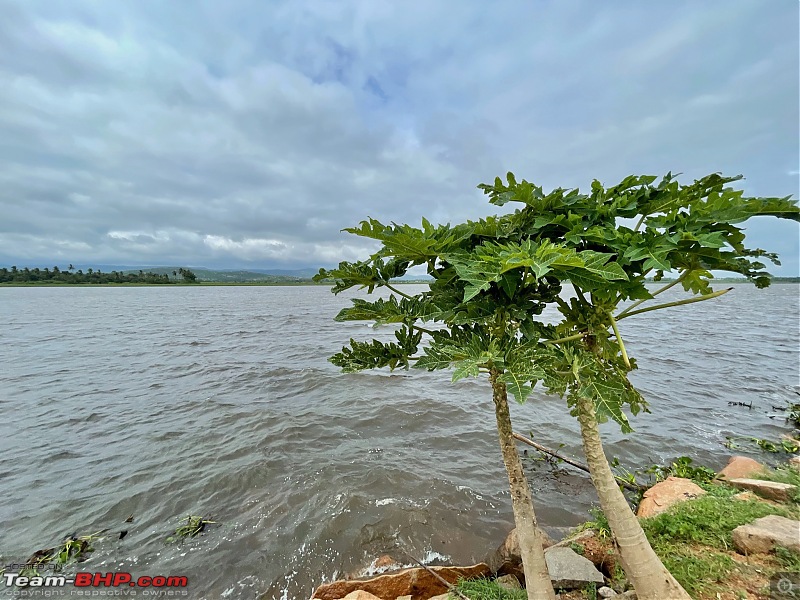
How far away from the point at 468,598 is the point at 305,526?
10.5 ft

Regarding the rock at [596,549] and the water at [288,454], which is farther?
the water at [288,454]

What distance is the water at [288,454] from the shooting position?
517cm

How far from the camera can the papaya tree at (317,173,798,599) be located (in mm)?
1539

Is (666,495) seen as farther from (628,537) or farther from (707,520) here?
(628,537)

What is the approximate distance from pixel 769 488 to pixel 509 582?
346cm

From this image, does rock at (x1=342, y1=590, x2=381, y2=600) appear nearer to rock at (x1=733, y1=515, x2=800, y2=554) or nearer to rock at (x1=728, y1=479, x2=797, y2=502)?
rock at (x1=733, y1=515, x2=800, y2=554)

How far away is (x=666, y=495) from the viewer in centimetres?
454

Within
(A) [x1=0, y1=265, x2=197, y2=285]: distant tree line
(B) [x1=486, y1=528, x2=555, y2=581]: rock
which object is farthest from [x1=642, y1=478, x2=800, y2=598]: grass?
(A) [x1=0, y1=265, x2=197, y2=285]: distant tree line

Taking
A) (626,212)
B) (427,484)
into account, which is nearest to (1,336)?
(427,484)

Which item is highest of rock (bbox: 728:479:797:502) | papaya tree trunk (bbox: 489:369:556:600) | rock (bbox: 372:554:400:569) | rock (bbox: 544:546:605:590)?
papaya tree trunk (bbox: 489:369:556:600)

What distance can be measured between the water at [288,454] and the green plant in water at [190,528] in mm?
137

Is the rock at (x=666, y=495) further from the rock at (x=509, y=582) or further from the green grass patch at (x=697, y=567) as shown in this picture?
the rock at (x=509, y=582)

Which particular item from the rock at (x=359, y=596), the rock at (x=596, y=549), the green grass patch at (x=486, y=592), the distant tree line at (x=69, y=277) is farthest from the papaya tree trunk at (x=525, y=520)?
the distant tree line at (x=69, y=277)

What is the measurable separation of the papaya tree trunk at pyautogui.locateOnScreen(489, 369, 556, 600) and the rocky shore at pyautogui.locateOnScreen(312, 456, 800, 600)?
3.21 feet
